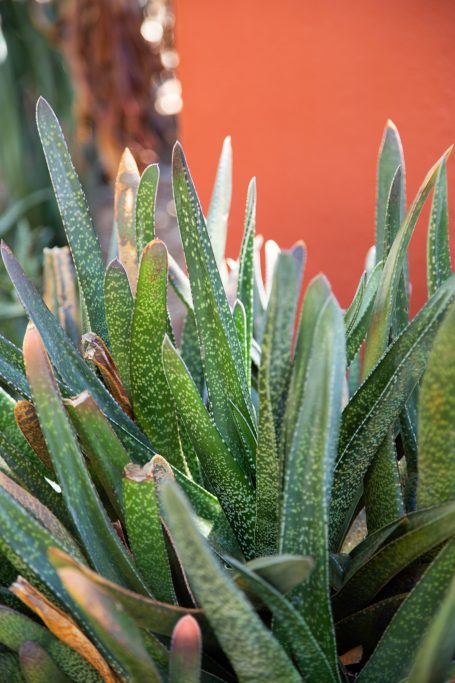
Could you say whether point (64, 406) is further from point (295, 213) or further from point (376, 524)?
point (295, 213)

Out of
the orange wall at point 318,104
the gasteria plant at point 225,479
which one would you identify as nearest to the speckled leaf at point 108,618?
the gasteria plant at point 225,479

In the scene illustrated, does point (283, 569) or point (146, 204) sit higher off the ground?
point (146, 204)

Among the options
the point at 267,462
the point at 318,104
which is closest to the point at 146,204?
the point at 267,462

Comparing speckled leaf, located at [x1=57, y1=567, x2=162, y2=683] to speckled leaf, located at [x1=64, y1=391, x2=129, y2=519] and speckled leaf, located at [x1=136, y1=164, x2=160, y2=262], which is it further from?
speckled leaf, located at [x1=136, y1=164, x2=160, y2=262]

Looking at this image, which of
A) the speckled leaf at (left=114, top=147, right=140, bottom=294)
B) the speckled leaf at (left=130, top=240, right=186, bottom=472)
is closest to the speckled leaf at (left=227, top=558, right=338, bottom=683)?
the speckled leaf at (left=130, top=240, right=186, bottom=472)

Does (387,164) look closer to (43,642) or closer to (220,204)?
(220,204)

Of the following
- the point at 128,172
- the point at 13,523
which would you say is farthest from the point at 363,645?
the point at 128,172

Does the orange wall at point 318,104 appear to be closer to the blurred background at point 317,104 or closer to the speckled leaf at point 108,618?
the blurred background at point 317,104
